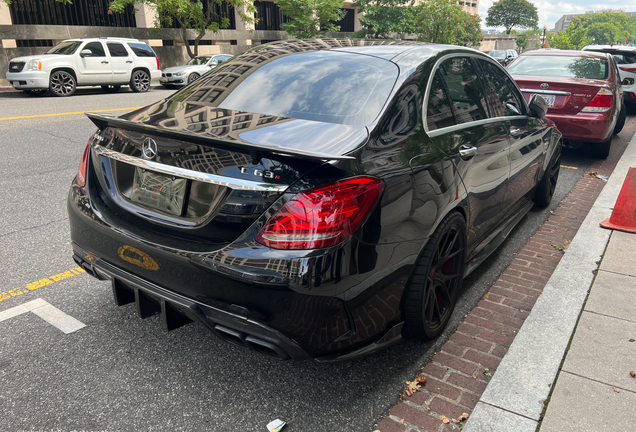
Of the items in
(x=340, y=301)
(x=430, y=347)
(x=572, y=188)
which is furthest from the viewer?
(x=572, y=188)

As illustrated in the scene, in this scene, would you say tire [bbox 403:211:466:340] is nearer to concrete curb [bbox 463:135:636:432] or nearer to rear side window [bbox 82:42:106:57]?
concrete curb [bbox 463:135:636:432]

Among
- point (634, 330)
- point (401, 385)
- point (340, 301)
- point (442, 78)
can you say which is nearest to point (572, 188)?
point (634, 330)

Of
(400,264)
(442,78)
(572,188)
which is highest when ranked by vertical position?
(442,78)

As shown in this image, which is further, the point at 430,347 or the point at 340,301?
the point at 430,347

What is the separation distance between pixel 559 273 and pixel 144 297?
318 centimetres

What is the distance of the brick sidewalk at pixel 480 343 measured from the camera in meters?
2.56

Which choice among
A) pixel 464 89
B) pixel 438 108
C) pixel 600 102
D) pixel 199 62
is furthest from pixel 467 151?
pixel 199 62

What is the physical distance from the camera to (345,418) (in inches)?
98.6

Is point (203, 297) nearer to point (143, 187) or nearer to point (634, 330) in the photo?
point (143, 187)

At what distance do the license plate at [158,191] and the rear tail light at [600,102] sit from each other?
7.27m

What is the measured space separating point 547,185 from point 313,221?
14.6ft

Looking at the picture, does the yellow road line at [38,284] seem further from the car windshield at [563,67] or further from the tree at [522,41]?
the tree at [522,41]

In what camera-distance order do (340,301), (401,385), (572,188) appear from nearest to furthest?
1. (340,301)
2. (401,385)
3. (572,188)

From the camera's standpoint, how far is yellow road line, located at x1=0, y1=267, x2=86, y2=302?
3.52m
